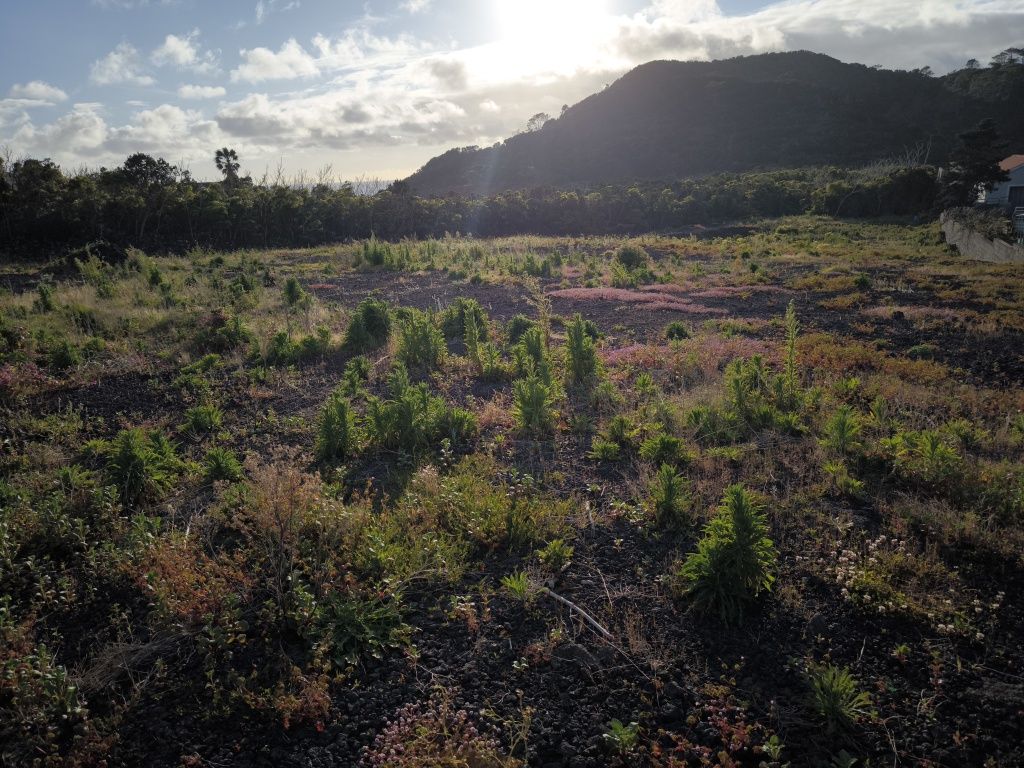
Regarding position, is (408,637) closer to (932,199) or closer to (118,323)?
(118,323)

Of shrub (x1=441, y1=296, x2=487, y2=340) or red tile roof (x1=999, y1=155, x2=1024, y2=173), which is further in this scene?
red tile roof (x1=999, y1=155, x2=1024, y2=173)

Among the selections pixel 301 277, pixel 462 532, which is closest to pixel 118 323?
pixel 301 277

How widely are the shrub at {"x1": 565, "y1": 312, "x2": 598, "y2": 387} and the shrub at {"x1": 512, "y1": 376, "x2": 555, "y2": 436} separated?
2.02 m

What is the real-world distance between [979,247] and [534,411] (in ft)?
93.3

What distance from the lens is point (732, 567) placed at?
4176 millimetres

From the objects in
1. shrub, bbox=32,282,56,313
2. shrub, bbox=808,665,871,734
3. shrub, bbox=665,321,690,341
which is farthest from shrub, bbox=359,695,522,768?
shrub, bbox=32,282,56,313

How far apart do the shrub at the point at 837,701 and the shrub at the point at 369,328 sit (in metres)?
9.51

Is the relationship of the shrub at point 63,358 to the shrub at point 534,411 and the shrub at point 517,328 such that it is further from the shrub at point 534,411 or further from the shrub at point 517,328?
the shrub at point 534,411

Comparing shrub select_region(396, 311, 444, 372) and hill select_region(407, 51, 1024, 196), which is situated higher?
hill select_region(407, 51, 1024, 196)

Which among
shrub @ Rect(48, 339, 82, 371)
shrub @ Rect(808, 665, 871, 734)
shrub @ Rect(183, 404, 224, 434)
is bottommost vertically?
shrub @ Rect(808, 665, 871, 734)

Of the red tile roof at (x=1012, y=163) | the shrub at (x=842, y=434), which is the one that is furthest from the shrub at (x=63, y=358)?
the red tile roof at (x=1012, y=163)

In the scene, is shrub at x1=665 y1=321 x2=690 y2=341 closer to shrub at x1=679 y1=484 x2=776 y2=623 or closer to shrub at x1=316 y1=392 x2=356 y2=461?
shrub at x1=316 y1=392 x2=356 y2=461

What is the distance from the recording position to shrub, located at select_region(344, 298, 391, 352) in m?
11.4

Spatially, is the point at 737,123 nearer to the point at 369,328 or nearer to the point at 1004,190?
the point at 1004,190
